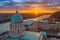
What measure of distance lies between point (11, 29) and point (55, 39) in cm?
101

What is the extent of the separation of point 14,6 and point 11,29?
0.54 m

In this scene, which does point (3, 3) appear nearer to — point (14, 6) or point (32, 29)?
point (14, 6)

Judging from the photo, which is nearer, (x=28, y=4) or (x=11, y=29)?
(x=11, y=29)

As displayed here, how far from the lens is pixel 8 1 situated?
2.88 metres

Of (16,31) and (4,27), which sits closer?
(16,31)

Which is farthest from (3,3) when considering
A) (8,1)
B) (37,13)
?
(37,13)

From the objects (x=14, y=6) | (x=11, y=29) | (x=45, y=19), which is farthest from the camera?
(x=45, y=19)

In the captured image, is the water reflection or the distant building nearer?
the distant building

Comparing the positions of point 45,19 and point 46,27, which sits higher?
point 45,19

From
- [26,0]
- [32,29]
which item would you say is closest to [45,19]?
[32,29]

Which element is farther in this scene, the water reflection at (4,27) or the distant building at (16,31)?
the water reflection at (4,27)

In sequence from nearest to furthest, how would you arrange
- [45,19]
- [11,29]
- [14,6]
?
[11,29] < [14,6] < [45,19]

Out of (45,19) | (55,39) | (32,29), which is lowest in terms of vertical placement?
(55,39)

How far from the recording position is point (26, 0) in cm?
298
